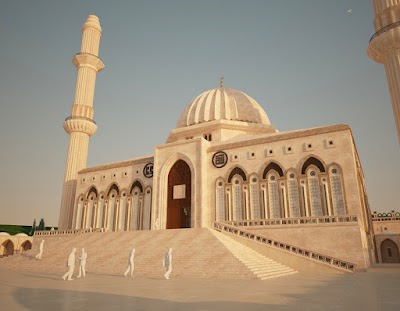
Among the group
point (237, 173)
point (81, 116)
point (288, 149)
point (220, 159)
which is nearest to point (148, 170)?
point (220, 159)

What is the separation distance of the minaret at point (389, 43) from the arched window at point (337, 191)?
488 cm

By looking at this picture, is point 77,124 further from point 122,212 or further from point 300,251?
point 300,251

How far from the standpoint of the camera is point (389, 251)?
1406 inches

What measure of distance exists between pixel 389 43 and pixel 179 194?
1970 centimetres

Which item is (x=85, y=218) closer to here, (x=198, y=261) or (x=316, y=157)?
(x=198, y=261)

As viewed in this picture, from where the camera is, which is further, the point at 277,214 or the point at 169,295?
the point at 277,214

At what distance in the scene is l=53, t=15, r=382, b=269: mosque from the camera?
2011cm

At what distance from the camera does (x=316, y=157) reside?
21766 mm

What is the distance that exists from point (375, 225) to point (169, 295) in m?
41.2

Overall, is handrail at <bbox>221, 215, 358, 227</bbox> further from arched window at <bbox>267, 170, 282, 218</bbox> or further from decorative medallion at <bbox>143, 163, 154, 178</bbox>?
decorative medallion at <bbox>143, 163, 154, 178</bbox>

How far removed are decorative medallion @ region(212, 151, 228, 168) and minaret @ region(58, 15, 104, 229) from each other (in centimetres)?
1663

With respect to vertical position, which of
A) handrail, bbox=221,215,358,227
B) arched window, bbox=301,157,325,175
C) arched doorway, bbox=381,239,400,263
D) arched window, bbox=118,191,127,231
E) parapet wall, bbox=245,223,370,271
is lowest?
arched doorway, bbox=381,239,400,263

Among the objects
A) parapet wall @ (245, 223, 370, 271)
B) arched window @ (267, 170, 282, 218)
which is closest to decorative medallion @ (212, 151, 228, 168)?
arched window @ (267, 170, 282, 218)

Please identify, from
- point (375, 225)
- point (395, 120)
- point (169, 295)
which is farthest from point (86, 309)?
point (375, 225)
